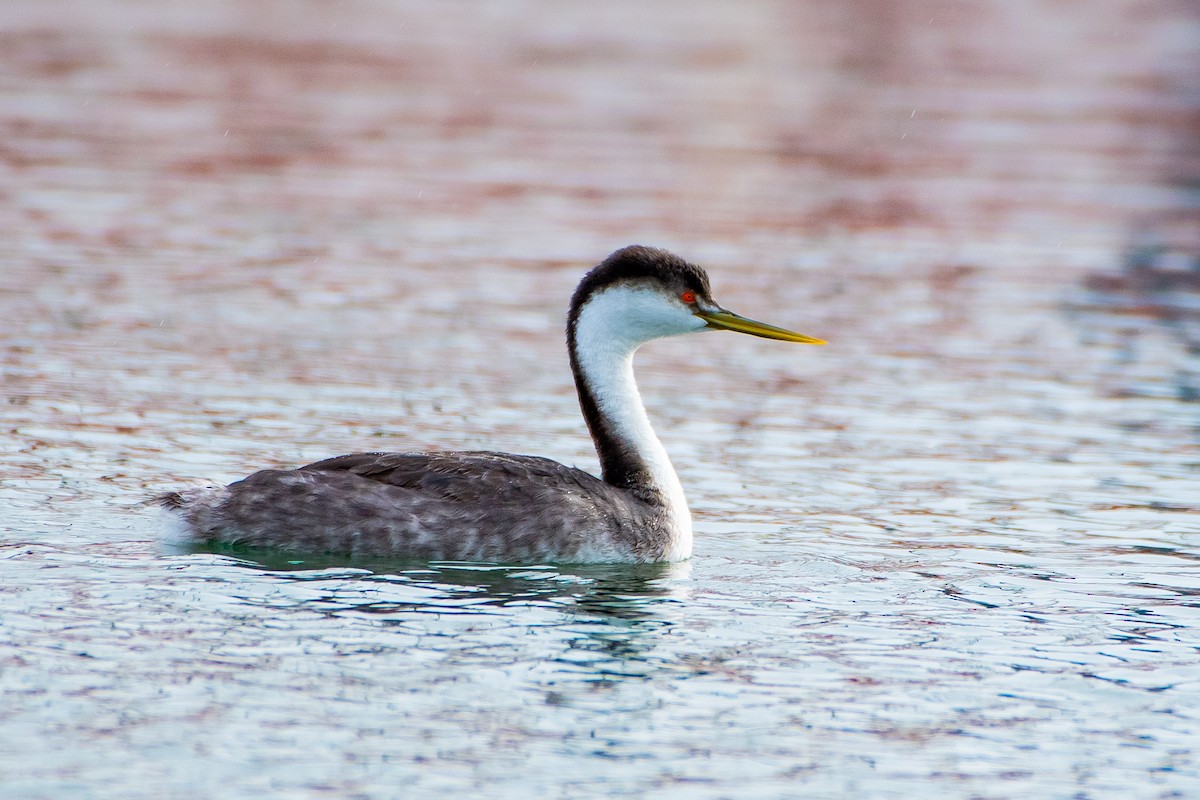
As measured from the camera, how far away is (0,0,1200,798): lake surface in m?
7.57

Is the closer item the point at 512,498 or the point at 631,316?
the point at 512,498

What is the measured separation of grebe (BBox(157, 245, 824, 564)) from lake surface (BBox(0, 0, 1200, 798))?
0.19m

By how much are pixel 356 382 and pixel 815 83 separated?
85.8ft

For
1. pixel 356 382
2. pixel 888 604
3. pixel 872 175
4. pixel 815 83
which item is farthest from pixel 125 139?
pixel 888 604

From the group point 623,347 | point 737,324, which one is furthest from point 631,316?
point 737,324

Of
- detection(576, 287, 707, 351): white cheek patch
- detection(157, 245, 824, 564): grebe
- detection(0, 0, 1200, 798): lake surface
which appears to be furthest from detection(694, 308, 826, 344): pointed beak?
detection(0, 0, 1200, 798): lake surface

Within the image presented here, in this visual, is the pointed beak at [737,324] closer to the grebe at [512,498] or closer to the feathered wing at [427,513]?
the grebe at [512,498]

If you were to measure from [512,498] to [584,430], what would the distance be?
3.51m

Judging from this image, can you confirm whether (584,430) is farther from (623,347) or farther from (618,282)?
(618,282)

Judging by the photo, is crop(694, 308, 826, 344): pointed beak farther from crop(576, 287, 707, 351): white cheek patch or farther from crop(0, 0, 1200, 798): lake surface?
crop(0, 0, 1200, 798): lake surface

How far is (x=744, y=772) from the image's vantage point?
7.25m

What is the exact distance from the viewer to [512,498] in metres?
10.3

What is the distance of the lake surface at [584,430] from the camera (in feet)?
24.8

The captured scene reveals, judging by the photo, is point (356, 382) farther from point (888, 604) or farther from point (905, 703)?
point (905, 703)
